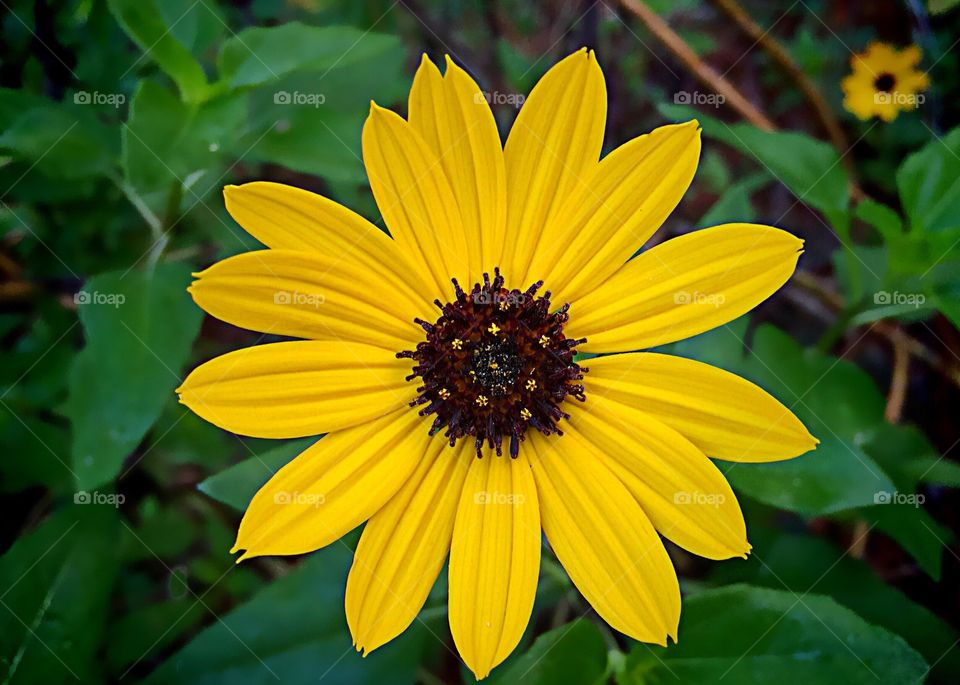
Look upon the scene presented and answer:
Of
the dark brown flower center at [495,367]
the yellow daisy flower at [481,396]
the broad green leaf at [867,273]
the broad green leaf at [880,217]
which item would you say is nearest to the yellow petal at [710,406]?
the yellow daisy flower at [481,396]

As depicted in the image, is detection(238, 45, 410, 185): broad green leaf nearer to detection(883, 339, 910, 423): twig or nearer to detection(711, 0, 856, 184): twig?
detection(711, 0, 856, 184): twig

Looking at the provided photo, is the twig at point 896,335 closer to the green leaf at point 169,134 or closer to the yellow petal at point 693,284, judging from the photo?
the yellow petal at point 693,284

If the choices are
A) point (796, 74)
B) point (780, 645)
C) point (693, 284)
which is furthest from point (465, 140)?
point (796, 74)

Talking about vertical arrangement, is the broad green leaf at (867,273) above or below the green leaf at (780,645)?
above

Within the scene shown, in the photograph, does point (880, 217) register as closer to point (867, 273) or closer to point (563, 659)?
point (867, 273)

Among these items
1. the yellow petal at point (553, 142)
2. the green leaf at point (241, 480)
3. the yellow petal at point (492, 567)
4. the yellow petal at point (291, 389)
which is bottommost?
the yellow petal at point (492, 567)

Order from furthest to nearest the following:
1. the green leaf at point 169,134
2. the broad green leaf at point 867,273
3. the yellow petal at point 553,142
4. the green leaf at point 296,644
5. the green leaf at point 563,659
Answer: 1. the broad green leaf at point 867,273
2. the green leaf at point 296,644
3. the green leaf at point 563,659
4. the green leaf at point 169,134
5. the yellow petal at point 553,142

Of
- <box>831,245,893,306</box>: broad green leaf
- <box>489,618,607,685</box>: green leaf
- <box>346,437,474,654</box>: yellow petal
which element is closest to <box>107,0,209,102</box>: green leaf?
<box>346,437,474,654</box>: yellow petal
